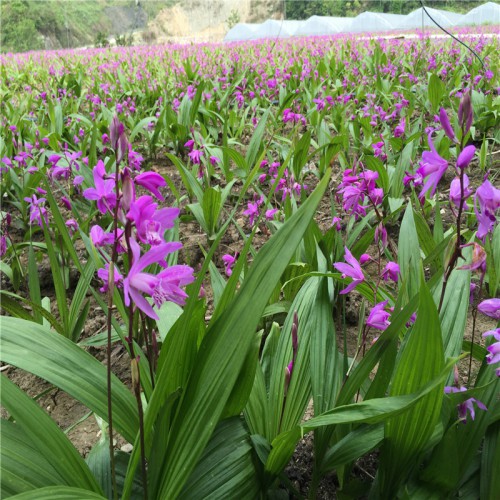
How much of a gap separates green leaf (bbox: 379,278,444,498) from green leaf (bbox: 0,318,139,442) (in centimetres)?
54

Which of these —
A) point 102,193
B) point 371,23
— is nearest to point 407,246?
point 102,193

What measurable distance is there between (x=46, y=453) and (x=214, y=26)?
29.9m

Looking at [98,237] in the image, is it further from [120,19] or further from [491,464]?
[120,19]

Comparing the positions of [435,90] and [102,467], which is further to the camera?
[435,90]

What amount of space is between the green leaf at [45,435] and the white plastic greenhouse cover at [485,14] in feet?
71.0

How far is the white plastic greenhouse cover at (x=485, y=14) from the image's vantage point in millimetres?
19625

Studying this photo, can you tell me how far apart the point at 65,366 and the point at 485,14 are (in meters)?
25.2

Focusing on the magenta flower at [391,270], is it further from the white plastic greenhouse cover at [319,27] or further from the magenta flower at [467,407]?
the white plastic greenhouse cover at [319,27]

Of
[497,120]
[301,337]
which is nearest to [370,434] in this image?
[301,337]

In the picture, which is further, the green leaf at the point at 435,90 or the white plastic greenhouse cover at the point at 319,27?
the white plastic greenhouse cover at the point at 319,27

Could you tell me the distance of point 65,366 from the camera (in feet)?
3.38

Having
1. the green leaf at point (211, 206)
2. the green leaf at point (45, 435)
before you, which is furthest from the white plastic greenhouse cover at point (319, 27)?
the green leaf at point (45, 435)

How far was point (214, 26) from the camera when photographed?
28.0m

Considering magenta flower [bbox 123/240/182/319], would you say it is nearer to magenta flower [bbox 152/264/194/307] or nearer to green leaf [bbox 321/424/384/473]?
magenta flower [bbox 152/264/194/307]
